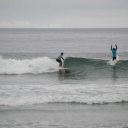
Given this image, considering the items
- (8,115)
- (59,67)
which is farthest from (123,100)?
(59,67)

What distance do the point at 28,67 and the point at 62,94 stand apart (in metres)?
9.79

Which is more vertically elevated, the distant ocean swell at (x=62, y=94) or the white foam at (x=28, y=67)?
the white foam at (x=28, y=67)

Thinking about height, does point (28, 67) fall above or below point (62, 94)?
above

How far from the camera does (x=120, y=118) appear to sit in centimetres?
1053

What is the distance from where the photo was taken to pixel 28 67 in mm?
22922

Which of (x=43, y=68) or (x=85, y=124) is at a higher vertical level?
(x=43, y=68)

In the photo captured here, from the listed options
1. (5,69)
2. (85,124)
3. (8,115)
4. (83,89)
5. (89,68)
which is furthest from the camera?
(89,68)

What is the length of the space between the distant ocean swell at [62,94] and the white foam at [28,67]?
6558 millimetres

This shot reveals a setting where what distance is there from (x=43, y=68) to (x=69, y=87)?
7.76m

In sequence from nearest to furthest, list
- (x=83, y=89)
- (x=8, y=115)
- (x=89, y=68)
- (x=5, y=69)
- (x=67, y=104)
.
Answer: (x=8, y=115), (x=67, y=104), (x=83, y=89), (x=5, y=69), (x=89, y=68)

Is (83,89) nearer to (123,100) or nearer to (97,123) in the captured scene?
(123,100)

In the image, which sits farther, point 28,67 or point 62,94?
point 28,67

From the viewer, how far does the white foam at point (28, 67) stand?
21.8 metres

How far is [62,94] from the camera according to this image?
13.6 metres
